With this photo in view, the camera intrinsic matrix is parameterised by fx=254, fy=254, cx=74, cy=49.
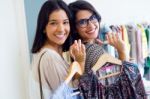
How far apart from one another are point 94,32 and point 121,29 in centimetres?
121

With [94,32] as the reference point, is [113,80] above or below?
below

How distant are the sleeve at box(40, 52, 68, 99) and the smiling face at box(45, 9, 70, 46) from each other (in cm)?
8

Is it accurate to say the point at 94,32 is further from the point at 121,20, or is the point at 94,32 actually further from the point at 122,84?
the point at 121,20

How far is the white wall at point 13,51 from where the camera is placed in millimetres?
1735

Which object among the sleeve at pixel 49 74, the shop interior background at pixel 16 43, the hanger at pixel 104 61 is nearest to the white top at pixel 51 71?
the sleeve at pixel 49 74

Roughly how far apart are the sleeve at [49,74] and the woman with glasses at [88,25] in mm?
176

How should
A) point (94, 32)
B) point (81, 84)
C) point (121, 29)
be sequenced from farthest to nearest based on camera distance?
point (121, 29) → point (94, 32) → point (81, 84)

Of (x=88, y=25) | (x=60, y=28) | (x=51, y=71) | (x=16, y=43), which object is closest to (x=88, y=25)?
(x=88, y=25)

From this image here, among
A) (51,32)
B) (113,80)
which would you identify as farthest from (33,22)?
(113,80)

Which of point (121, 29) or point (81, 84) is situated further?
point (121, 29)

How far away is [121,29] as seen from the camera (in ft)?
7.25

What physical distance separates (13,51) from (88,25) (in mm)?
932

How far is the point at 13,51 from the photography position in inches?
71.4

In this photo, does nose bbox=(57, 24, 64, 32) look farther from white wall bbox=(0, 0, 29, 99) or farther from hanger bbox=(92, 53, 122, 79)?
white wall bbox=(0, 0, 29, 99)
